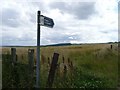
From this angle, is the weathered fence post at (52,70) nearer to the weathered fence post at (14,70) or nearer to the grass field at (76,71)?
the grass field at (76,71)

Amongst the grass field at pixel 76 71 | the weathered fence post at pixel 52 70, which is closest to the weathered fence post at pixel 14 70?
the grass field at pixel 76 71

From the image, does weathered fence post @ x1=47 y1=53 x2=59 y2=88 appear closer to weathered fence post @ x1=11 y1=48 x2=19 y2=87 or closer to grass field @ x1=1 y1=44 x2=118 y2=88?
grass field @ x1=1 y1=44 x2=118 y2=88

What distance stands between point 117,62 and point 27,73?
4407 millimetres

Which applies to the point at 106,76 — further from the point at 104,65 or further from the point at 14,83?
the point at 14,83

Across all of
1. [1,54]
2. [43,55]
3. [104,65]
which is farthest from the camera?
[104,65]

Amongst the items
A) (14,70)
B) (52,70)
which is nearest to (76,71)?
(52,70)

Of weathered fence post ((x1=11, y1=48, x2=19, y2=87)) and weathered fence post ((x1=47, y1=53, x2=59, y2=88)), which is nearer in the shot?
weathered fence post ((x1=11, y1=48, x2=19, y2=87))

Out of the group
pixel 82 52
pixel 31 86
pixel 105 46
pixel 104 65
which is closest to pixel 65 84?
pixel 31 86

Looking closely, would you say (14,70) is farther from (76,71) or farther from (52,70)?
(76,71)

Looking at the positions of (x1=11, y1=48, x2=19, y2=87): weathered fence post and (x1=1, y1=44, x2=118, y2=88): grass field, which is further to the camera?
(x1=1, y1=44, x2=118, y2=88): grass field

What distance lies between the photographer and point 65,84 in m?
8.50

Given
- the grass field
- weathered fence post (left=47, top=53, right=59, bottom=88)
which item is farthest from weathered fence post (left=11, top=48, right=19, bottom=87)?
weathered fence post (left=47, top=53, right=59, bottom=88)

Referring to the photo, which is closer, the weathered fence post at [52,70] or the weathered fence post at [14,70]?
the weathered fence post at [14,70]

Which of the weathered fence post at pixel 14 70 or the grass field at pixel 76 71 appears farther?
the grass field at pixel 76 71
